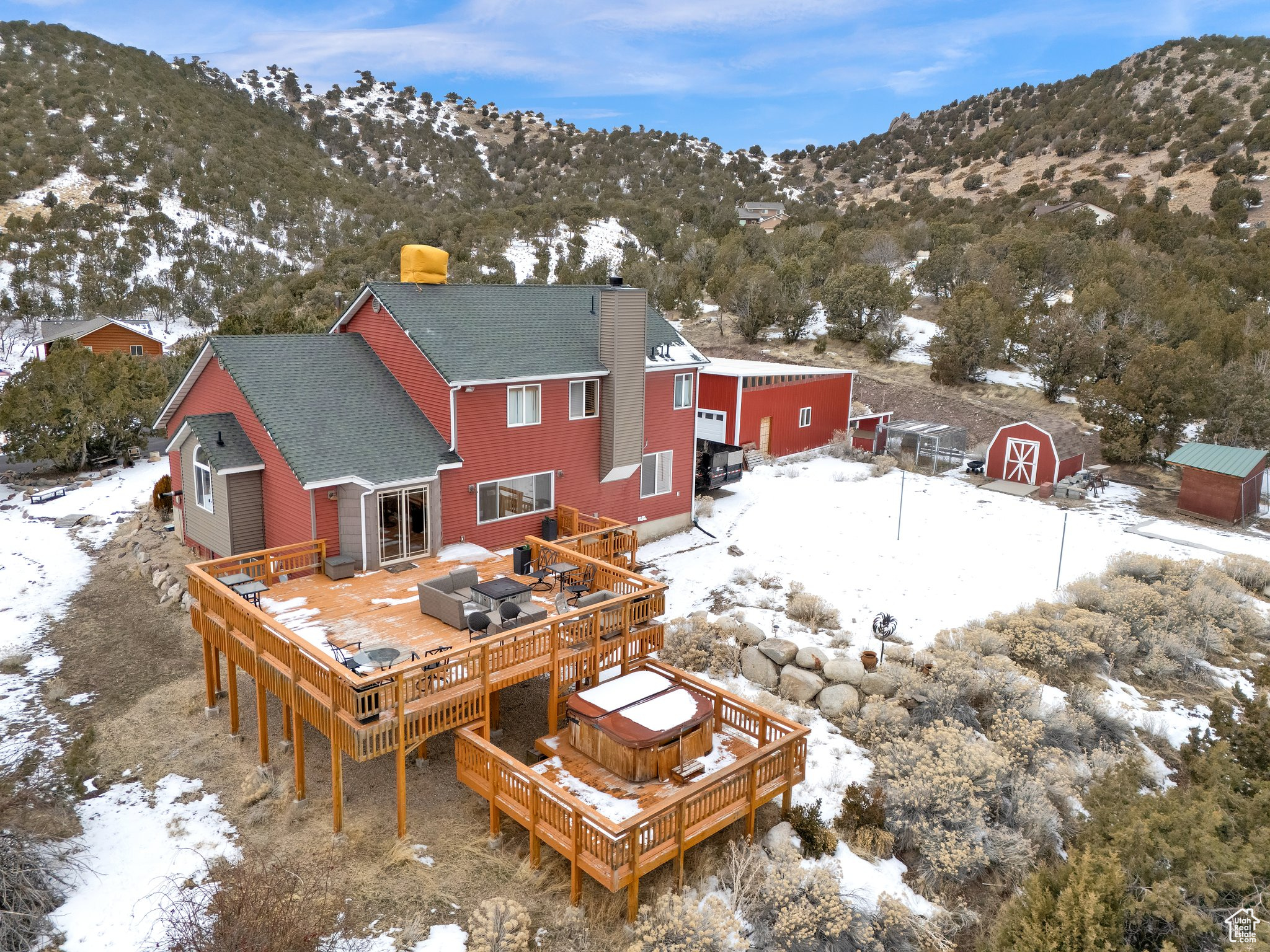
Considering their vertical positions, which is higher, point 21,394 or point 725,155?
point 725,155

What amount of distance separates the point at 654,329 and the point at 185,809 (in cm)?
1602

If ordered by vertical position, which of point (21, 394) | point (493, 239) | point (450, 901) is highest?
point (493, 239)

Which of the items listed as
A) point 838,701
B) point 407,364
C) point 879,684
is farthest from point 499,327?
point 879,684

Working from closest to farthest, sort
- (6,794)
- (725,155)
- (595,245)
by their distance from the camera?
(6,794) → (595,245) → (725,155)

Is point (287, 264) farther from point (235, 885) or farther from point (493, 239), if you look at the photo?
point (235, 885)

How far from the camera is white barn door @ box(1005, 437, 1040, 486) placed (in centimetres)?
2841


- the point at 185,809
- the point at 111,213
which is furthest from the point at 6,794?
the point at 111,213

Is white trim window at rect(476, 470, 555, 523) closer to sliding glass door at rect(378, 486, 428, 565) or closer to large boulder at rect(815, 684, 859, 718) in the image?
sliding glass door at rect(378, 486, 428, 565)

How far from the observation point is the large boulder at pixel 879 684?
14273 millimetres

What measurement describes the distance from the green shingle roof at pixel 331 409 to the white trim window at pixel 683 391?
7.63 meters

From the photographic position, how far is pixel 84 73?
9994cm

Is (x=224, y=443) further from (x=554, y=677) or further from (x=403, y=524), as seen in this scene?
(x=554, y=677)

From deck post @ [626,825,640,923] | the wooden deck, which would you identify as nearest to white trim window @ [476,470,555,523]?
the wooden deck

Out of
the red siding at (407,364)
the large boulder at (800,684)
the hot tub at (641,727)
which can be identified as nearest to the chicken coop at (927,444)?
the large boulder at (800,684)
